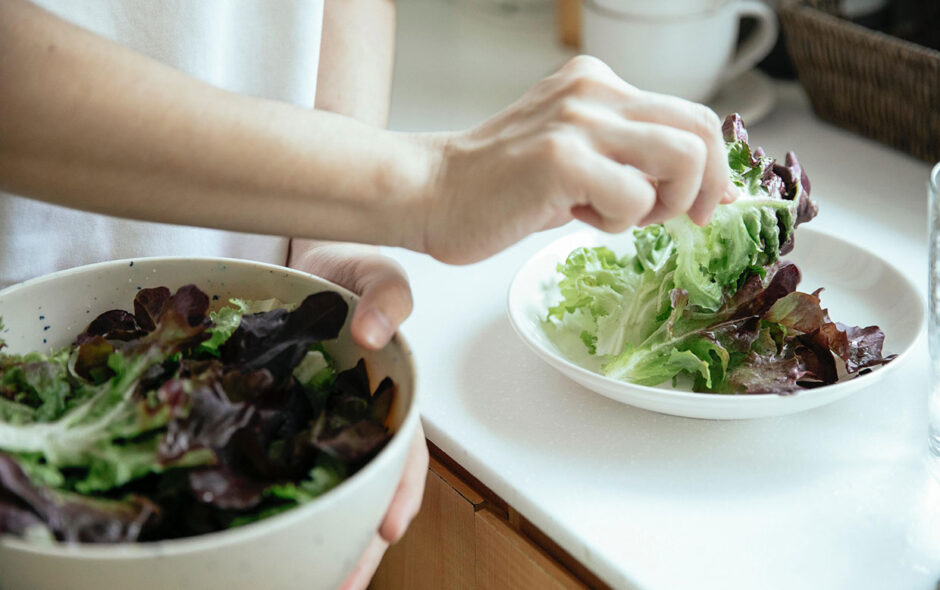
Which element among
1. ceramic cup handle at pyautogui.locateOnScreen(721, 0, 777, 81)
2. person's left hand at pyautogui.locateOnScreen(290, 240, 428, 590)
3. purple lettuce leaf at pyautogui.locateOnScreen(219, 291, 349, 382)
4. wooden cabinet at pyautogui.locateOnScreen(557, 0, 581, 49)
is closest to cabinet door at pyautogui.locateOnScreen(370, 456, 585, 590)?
person's left hand at pyautogui.locateOnScreen(290, 240, 428, 590)

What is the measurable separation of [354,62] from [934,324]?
637 mm

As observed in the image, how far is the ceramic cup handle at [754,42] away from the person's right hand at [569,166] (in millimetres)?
783

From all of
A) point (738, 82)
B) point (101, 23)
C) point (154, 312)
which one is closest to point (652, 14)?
point (738, 82)

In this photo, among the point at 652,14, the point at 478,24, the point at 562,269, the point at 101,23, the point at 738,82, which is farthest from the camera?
the point at 478,24

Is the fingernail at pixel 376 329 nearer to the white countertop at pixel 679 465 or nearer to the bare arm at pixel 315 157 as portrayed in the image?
the bare arm at pixel 315 157

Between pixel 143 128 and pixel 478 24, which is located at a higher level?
pixel 143 128

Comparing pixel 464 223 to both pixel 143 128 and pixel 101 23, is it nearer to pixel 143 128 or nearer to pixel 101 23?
pixel 143 128

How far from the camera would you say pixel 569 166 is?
580 millimetres

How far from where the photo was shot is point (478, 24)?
5.86ft

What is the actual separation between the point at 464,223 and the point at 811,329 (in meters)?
0.34

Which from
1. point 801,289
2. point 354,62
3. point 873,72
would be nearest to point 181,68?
point 354,62

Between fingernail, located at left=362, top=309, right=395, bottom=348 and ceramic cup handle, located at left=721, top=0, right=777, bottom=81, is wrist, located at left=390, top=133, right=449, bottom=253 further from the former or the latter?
ceramic cup handle, located at left=721, top=0, right=777, bottom=81

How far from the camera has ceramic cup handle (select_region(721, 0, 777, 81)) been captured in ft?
4.43

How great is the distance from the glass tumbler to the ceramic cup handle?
2.27 ft
